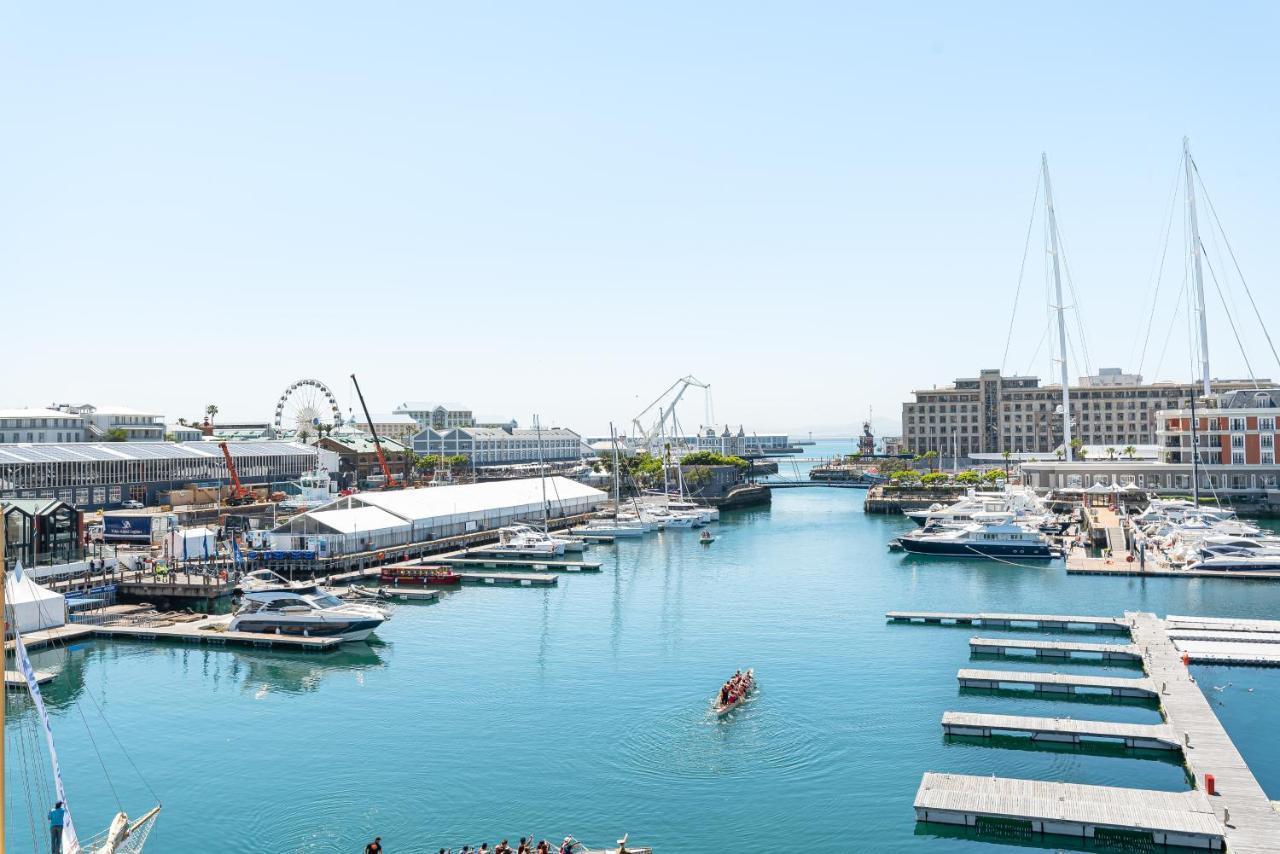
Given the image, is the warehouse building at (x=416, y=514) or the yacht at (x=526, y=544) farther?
the yacht at (x=526, y=544)

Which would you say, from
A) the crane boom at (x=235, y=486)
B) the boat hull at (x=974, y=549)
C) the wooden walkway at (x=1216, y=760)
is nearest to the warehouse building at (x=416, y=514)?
the crane boom at (x=235, y=486)

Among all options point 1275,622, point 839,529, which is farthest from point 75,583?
point 839,529

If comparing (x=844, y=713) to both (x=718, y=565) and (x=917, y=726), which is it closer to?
(x=917, y=726)

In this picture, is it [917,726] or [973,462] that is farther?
[973,462]

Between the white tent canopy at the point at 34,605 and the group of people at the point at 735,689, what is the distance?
3683 centimetres

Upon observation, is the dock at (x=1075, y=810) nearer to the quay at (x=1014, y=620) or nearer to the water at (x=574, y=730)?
the water at (x=574, y=730)

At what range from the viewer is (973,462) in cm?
19825

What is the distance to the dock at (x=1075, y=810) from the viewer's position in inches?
1109

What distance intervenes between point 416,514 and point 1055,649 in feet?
186

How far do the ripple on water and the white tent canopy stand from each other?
116ft

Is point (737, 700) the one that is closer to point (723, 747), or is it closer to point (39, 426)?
point (723, 747)

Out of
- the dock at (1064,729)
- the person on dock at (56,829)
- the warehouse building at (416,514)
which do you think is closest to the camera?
the person on dock at (56,829)

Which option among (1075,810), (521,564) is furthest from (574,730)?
(521,564)

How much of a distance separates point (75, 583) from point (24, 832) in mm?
38248
